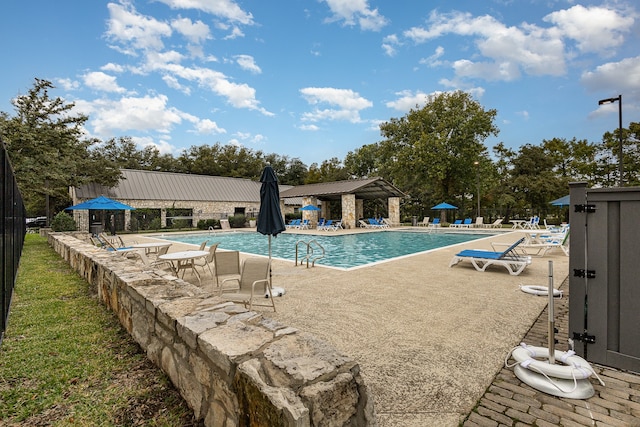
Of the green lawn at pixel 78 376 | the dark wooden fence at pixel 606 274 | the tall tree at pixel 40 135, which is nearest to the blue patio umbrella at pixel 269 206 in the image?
the green lawn at pixel 78 376

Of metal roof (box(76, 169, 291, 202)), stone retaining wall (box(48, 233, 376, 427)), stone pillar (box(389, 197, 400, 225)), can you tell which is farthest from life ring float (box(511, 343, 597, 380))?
metal roof (box(76, 169, 291, 202))

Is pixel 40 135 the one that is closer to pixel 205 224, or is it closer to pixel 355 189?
pixel 205 224

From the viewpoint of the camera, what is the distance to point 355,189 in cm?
2288

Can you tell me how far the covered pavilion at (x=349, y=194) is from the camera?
2381cm

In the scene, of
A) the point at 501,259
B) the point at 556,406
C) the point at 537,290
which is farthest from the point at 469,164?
the point at 556,406

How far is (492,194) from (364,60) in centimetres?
2285

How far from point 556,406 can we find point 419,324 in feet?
5.64

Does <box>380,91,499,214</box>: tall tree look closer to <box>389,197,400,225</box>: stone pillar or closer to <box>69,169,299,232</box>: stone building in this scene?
<box>389,197,400,225</box>: stone pillar

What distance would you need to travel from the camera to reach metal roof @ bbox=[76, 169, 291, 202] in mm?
24547

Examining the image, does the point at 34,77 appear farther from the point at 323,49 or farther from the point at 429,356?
the point at 429,356

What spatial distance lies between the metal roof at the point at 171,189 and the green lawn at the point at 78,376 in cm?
2396

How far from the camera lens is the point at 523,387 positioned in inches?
100

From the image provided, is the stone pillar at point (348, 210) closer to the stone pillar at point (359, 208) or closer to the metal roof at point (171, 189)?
the stone pillar at point (359, 208)

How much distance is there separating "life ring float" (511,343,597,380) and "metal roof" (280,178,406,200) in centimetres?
2021
